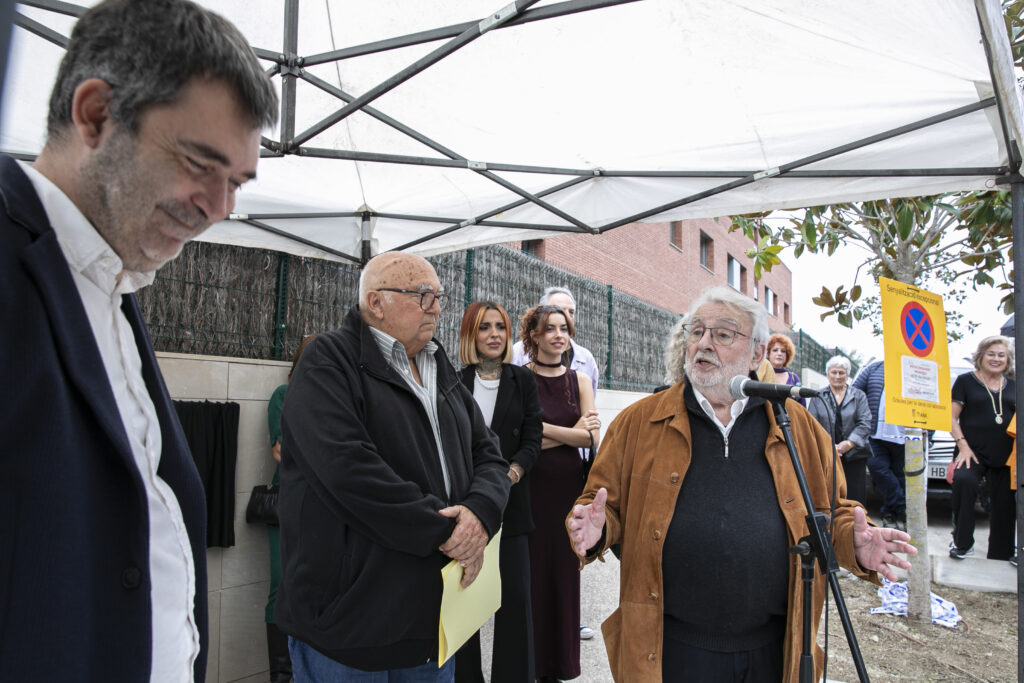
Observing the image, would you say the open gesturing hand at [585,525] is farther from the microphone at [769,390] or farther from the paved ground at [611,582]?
the paved ground at [611,582]

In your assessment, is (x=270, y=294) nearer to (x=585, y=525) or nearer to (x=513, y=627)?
(x=513, y=627)

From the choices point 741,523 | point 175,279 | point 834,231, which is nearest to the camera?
point 741,523

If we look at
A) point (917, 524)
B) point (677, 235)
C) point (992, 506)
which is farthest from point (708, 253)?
point (917, 524)

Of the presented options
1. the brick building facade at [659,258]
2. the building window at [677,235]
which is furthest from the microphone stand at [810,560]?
the building window at [677,235]

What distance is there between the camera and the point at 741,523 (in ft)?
7.53

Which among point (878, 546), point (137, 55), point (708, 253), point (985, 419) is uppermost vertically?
point (708, 253)

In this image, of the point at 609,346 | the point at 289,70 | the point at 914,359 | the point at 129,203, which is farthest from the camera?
the point at 609,346

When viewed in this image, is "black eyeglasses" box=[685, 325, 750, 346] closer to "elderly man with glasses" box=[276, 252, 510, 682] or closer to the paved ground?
"elderly man with glasses" box=[276, 252, 510, 682]

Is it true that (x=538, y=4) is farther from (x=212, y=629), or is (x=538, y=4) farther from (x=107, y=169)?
(x=212, y=629)

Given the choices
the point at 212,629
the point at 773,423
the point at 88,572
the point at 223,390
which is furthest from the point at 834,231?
the point at 88,572

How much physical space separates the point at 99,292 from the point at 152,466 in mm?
316

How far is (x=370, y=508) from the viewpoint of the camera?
2033 mm

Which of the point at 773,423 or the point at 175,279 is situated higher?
the point at 175,279

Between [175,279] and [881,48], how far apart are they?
4.23 m
